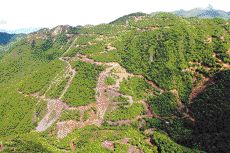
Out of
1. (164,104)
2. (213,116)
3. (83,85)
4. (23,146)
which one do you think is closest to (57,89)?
(83,85)

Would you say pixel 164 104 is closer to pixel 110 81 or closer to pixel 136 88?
pixel 136 88

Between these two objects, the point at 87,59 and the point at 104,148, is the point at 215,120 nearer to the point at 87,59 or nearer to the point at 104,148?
the point at 104,148

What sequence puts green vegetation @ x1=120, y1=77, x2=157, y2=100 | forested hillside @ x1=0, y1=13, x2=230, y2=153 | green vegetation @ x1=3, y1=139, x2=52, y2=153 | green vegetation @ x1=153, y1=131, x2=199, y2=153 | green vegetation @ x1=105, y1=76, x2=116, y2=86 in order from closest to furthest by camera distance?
green vegetation @ x1=3, y1=139, x2=52, y2=153 < green vegetation @ x1=153, y1=131, x2=199, y2=153 < forested hillside @ x1=0, y1=13, x2=230, y2=153 < green vegetation @ x1=120, y1=77, x2=157, y2=100 < green vegetation @ x1=105, y1=76, x2=116, y2=86

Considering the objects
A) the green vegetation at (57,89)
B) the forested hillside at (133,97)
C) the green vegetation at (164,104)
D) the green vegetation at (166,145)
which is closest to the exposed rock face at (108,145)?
the forested hillside at (133,97)

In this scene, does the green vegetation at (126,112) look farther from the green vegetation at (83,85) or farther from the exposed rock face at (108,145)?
the exposed rock face at (108,145)

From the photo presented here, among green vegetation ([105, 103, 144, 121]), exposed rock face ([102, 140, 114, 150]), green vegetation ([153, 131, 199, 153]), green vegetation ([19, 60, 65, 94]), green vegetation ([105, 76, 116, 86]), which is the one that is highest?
green vegetation ([105, 76, 116, 86])

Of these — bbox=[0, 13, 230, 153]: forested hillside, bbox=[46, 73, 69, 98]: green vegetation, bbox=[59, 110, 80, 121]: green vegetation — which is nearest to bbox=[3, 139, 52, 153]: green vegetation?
bbox=[0, 13, 230, 153]: forested hillside

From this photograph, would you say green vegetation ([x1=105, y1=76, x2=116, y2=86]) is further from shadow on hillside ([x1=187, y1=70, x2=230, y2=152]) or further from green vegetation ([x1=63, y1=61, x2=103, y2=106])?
shadow on hillside ([x1=187, y1=70, x2=230, y2=152])
